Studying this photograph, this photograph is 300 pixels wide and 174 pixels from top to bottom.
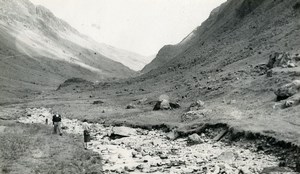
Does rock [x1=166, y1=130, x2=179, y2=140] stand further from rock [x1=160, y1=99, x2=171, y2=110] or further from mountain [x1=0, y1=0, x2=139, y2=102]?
mountain [x1=0, y1=0, x2=139, y2=102]

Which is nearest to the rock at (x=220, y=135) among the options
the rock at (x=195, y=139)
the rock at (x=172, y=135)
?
the rock at (x=195, y=139)

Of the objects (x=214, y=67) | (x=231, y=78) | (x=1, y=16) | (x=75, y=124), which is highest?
(x=1, y=16)

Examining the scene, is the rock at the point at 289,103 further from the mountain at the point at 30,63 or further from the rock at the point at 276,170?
the mountain at the point at 30,63

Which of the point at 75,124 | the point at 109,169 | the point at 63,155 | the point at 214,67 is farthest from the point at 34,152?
the point at 214,67

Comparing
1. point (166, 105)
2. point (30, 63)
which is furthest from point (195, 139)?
point (30, 63)

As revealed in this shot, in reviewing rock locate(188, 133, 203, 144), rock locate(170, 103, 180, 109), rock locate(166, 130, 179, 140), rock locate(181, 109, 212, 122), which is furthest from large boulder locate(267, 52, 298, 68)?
rock locate(188, 133, 203, 144)

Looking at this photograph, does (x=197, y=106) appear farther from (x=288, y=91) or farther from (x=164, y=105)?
(x=288, y=91)

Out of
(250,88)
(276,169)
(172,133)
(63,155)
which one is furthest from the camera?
(250,88)

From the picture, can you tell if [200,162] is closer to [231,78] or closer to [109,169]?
[109,169]
